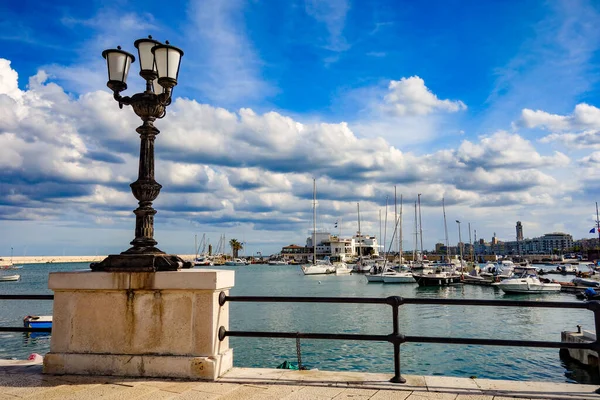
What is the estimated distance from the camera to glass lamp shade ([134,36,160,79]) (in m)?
6.35

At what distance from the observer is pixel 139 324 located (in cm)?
554

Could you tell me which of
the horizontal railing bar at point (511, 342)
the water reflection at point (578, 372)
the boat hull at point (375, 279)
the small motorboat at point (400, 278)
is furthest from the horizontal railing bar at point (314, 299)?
the boat hull at point (375, 279)

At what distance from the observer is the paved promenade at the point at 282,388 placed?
471 cm

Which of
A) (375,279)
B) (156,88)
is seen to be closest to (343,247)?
(375,279)

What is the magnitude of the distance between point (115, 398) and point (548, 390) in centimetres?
468

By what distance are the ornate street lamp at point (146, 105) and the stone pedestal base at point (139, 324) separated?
343 millimetres

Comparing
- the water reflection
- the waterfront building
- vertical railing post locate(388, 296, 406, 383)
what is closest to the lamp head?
vertical railing post locate(388, 296, 406, 383)

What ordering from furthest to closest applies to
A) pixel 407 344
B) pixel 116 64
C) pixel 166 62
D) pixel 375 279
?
pixel 375 279 → pixel 407 344 → pixel 116 64 → pixel 166 62

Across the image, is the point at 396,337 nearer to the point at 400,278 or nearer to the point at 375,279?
the point at 400,278

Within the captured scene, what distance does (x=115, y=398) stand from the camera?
4.65 metres

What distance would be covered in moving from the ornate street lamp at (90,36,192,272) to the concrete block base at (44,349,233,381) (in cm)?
111

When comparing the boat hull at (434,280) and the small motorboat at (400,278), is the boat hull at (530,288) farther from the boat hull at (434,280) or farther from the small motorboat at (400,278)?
the small motorboat at (400,278)

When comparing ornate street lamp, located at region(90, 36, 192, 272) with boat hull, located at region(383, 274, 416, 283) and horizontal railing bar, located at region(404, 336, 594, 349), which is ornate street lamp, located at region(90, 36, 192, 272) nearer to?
horizontal railing bar, located at region(404, 336, 594, 349)

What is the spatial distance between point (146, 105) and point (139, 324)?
9.83 feet
